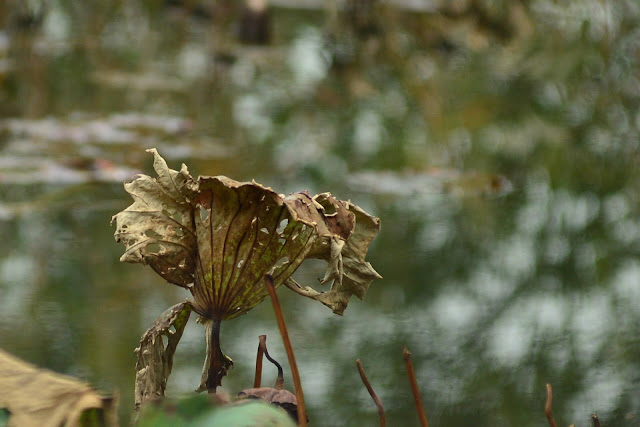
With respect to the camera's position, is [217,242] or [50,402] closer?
[50,402]

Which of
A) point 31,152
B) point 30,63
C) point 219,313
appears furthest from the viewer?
point 30,63

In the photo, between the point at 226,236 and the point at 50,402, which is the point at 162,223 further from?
the point at 50,402

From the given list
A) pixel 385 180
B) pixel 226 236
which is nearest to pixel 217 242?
pixel 226 236

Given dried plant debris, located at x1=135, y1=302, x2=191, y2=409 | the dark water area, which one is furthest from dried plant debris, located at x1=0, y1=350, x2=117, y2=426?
the dark water area

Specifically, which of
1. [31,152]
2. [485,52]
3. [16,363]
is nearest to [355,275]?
[16,363]

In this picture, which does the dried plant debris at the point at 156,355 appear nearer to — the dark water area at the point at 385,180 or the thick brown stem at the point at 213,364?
the thick brown stem at the point at 213,364

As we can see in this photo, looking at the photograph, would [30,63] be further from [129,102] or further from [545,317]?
[545,317]
